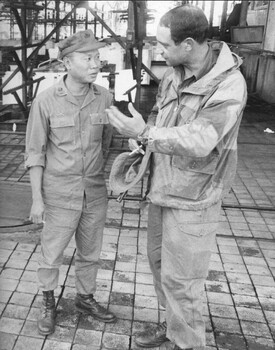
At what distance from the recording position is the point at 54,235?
282 centimetres

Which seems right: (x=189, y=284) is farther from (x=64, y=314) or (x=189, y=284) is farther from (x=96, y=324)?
(x=64, y=314)

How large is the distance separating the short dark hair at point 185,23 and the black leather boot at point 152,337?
77.2 inches

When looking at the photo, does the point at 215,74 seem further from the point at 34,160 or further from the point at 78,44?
the point at 34,160

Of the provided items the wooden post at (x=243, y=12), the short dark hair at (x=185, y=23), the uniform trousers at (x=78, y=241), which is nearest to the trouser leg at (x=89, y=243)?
the uniform trousers at (x=78, y=241)

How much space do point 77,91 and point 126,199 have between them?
99.2 inches

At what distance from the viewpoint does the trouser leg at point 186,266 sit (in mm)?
2449

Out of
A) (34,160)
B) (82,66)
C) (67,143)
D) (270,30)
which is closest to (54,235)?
(34,160)

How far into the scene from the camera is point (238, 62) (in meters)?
2.35

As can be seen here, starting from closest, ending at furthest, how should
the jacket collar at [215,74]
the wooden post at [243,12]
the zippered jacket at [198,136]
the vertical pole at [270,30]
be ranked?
the zippered jacket at [198,136] < the jacket collar at [215,74] < the vertical pole at [270,30] < the wooden post at [243,12]

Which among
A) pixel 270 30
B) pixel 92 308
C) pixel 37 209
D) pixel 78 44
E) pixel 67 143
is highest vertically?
pixel 78 44

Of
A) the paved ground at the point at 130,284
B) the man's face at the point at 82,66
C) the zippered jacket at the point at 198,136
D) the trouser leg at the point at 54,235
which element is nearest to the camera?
the zippered jacket at the point at 198,136

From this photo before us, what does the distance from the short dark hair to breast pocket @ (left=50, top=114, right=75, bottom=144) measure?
89 cm

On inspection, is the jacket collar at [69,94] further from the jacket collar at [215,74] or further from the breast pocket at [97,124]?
the jacket collar at [215,74]

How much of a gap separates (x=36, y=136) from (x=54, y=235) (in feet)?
2.28
